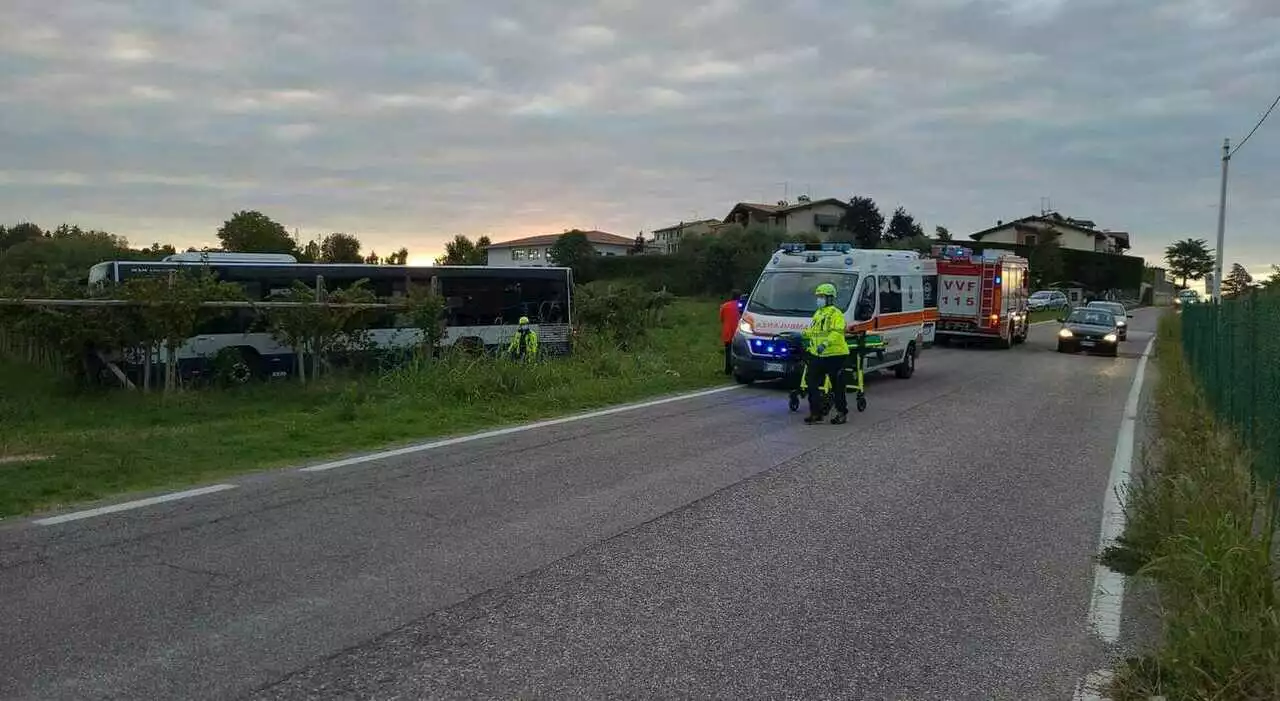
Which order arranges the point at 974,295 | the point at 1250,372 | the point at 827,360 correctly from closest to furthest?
the point at 1250,372
the point at 827,360
the point at 974,295

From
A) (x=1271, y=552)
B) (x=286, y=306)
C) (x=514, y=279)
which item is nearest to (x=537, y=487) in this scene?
(x=1271, y=552)

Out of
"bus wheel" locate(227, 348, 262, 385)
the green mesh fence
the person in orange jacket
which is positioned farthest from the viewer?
the person in orange jacket

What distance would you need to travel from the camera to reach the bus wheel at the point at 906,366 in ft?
60.9

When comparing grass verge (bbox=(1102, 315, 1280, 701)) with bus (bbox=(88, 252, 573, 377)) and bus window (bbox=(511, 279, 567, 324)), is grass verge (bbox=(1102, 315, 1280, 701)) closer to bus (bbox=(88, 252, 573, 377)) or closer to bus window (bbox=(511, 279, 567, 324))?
bus (bbox=(88, 252, 573, 377))

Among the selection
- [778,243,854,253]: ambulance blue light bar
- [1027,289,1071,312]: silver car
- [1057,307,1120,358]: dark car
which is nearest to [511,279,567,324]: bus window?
[778,243,854,253]: ambulance blue light bar

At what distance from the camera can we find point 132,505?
7016mm

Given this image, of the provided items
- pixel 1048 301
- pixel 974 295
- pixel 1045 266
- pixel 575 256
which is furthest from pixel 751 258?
pixel 1045 266

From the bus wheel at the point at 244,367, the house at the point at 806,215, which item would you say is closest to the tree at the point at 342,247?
the house at the point at 806,215

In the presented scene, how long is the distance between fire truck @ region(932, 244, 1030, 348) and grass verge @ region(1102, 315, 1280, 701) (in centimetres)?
2004

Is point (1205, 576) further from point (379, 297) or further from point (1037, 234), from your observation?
point (1037, 234)

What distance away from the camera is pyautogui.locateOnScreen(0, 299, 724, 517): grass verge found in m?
8.30

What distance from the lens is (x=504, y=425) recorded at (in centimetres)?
1161

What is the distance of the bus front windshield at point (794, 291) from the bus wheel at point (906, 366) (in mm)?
3033

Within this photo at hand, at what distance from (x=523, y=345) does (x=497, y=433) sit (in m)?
5.78
